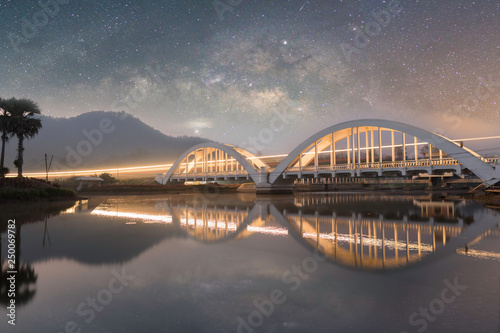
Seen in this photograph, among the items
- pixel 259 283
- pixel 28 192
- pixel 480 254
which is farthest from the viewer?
pixel 28 192

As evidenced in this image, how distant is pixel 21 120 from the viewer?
106 feet

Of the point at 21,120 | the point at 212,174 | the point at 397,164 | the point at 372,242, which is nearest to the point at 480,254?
the point at 372,242

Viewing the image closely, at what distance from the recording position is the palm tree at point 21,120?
32.0m

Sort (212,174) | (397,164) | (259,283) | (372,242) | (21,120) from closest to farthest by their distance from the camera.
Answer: (259,283) → (372,242) → (21,120) → (397,164) → (212,174)

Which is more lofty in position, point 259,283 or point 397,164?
point 397,164

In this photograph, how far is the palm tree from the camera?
32.0 m

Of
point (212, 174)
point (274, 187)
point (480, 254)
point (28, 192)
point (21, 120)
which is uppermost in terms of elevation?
point (21, 120)

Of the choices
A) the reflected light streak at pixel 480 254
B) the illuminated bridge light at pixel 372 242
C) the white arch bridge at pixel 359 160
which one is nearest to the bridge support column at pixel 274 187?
the white arch bridge at pixel 359 160

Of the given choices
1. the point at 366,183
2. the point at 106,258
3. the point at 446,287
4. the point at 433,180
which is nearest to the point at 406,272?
the point at 446,287

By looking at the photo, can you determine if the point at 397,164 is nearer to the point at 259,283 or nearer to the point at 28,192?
the point at 259,283

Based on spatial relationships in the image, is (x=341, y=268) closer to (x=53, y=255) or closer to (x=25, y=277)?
(x=25, y=277)

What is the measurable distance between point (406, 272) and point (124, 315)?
5.61m

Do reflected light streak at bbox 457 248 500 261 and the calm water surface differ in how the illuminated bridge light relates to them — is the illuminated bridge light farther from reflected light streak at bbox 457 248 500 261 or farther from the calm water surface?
reflected light streak at bbox 457 248 500 261

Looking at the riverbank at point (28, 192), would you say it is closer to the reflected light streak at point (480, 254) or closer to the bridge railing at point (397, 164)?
the reflected light streak at point (480, 254)
